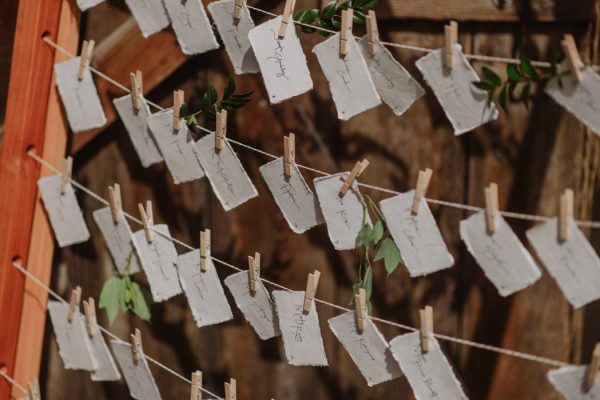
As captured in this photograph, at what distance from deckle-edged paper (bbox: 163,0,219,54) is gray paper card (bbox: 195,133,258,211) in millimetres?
110

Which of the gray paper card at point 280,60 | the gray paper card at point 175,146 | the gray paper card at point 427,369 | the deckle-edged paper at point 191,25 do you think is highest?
the deckle-edged paper at point 191,25

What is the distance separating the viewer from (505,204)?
3.33 feet

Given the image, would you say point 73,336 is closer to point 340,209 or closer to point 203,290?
point 203,290

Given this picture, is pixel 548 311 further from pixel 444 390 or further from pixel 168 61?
pixel 168 61

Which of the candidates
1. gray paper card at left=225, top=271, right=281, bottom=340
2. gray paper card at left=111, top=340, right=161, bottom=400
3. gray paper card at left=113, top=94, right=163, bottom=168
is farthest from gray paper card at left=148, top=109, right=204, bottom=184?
gray paper card at left=111, top=340, right=161, bottom=400

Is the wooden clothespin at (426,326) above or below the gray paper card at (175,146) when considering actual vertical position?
below

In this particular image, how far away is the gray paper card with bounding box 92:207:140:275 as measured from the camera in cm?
103

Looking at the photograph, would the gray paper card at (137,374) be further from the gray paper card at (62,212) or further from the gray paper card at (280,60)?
the gray paper card at (280,60)

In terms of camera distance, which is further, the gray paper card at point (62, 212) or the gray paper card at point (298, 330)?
the gray paper card at point (62, 212)

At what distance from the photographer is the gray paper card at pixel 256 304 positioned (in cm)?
93

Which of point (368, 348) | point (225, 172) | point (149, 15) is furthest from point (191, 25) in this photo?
point (368, 348)

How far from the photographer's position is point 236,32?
2.89 feet

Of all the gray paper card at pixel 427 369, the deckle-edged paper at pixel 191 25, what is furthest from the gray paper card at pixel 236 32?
the gray paper card at pixel 427 369

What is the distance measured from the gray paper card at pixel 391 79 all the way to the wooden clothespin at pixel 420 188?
0.29 feet
